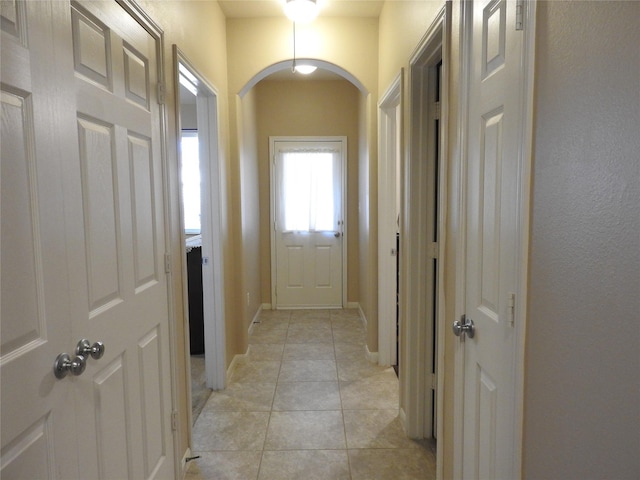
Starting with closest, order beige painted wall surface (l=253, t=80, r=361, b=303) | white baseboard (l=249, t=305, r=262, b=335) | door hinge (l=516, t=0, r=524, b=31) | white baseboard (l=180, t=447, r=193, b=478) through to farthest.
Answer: door hinge (l=516, t=0, r=524, b=31) → white baseboard (l=180, t=447, r=193, b=478) → white baseboard (l=249, t=305, r=262, b=335) → beige painted wall surface (l=253, t=80, r=361, b=303)

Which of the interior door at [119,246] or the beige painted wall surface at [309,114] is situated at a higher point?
the beige painted wall surface at [309,114]

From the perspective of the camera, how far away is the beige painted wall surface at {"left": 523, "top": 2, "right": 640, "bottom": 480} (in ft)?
2.29

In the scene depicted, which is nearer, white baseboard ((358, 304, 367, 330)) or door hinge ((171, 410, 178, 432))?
door hinge ((171, 410, 178, 432))

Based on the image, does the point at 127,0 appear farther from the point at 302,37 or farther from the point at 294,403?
the point at 294,403

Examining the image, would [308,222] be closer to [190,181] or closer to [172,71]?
[190,181]

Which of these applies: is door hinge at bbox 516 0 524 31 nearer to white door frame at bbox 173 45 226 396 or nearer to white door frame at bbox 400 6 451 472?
white door frame at bbox 400 6 451 472

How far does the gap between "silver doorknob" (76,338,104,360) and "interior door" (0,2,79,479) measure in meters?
0.06

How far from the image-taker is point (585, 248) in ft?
2.68

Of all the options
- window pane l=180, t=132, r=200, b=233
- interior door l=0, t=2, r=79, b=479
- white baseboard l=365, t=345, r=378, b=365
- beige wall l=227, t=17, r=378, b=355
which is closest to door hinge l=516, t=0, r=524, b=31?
interior door l=0, t=2, r=79, b=479

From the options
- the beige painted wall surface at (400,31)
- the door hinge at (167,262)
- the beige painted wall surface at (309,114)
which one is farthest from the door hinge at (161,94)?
the beige painted wall surface at (309,114)

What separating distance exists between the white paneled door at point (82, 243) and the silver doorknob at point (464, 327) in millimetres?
1204

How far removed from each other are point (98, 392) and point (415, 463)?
1.62m

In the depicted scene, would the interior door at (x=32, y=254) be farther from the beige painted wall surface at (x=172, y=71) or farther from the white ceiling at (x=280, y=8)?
the white ceiling at (x=280, y=8)

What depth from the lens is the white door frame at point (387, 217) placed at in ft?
10.3
